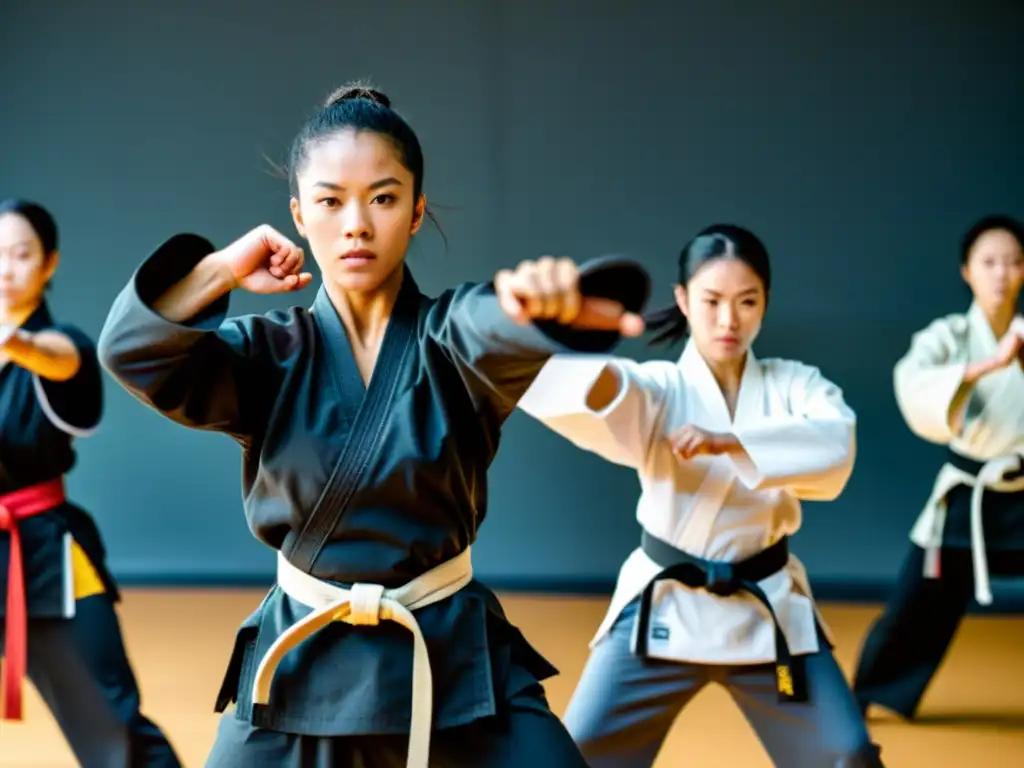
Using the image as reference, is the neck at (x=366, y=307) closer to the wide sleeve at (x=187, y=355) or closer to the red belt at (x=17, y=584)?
the wide sleeve at (x=187, y=355)

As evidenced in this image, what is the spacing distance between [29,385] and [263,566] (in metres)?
2.82

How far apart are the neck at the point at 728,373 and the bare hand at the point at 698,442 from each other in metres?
0.31

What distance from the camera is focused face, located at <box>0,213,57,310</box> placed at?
3.09 metres

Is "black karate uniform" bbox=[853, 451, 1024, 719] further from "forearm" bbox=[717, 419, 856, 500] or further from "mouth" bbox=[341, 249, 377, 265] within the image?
"mouth" bbox=[341, 249, 377, 265]

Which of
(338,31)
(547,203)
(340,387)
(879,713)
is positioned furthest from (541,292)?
(338,31)

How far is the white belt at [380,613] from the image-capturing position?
5.24 ft

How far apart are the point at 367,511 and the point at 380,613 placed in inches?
5.3

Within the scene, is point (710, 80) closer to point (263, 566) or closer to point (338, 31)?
point (338, 31)

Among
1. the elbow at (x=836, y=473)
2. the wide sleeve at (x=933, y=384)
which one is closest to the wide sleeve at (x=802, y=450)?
the elbow at (x=836, y=473)

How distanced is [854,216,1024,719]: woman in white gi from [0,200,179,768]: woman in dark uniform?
2131 mm

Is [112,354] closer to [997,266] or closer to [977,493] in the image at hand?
[977,493]

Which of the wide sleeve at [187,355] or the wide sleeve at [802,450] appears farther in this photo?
the wide sleeve at [802,450]

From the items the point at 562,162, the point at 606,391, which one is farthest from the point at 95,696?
the point at 562,162

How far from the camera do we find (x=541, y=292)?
1273 mm
